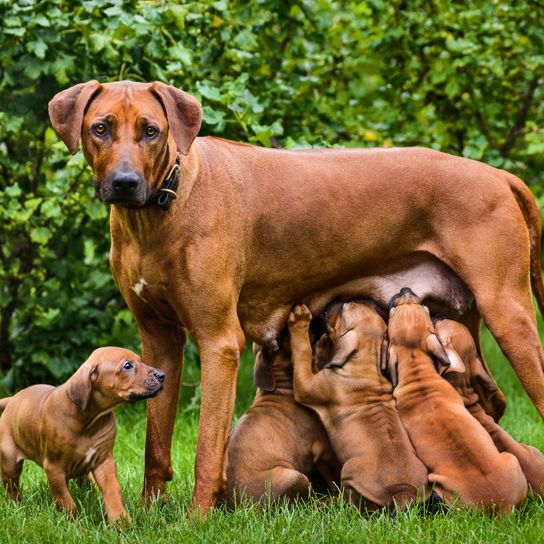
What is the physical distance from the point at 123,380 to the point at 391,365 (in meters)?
1.35

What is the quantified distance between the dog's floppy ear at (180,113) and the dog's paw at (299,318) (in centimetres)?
116

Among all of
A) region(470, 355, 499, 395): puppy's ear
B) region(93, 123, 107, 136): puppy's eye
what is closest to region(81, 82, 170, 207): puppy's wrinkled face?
region(93, 123, 107, 136): puppy's eye

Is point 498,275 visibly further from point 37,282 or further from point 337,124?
point 37,282

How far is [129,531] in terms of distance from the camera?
454 centimetres

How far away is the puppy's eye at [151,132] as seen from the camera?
4561 millimetres

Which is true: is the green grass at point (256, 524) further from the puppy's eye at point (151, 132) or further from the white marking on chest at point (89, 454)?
the puppy's eye at point (151, 132)

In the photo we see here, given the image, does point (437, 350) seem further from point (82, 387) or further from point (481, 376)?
point (82, 387)

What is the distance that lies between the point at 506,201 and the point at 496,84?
420 centimetres

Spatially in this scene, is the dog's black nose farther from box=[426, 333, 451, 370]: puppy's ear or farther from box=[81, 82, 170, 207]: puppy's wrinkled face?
box=[426, 333, 451, 370]: puppy's ear

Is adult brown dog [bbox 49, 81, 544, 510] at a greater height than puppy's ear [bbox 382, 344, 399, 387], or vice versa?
adult brown dog [bbox 49, 81, 544, 510]

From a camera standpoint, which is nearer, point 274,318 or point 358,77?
point 274,318

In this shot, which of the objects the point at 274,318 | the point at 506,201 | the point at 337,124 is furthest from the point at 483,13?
the point at 274,318

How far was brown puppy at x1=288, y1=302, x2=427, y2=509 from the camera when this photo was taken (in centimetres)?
472

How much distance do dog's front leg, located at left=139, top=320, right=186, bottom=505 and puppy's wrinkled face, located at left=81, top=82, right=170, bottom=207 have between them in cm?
97
